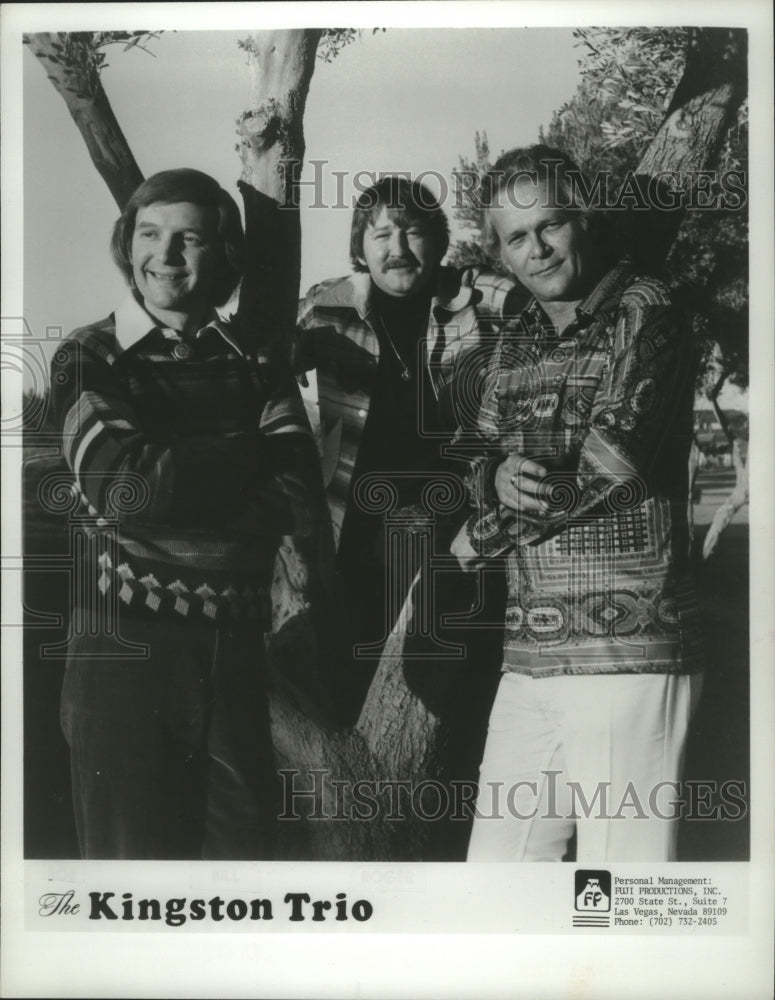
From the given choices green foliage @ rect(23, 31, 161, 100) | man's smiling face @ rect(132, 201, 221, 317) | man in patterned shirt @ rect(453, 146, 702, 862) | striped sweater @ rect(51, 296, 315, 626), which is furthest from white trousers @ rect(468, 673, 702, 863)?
green foliage @ rect(23, 31, 161, 100)

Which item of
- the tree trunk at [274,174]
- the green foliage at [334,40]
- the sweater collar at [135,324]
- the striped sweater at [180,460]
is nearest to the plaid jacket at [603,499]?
the striped sweater at [180,460]

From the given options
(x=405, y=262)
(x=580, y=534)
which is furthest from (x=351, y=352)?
(x=580, y=534)

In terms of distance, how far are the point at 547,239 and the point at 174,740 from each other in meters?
1.60

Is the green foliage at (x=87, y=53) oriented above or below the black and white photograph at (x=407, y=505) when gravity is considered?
above

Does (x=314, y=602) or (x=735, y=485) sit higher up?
(x=735, y=485)

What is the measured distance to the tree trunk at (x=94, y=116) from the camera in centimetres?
247

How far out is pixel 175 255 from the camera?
8.12 feet

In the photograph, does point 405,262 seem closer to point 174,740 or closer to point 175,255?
point 175,255

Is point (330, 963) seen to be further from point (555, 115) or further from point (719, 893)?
point (555, 115)

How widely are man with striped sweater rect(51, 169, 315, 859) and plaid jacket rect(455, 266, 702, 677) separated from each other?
570 millimetres

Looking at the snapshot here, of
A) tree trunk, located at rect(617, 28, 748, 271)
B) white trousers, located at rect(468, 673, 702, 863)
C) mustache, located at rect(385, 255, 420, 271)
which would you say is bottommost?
white trousers, located at rect(468, 673, 702, 863)

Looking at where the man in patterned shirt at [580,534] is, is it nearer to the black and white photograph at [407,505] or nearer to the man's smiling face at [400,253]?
the black and white photograph at [407,505]

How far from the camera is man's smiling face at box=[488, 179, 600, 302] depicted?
2.44 meters

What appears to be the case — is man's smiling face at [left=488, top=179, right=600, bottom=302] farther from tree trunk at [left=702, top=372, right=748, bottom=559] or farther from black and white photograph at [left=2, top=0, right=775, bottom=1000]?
tree trunk at [left=702, top=372, right=748, bottom=559]
